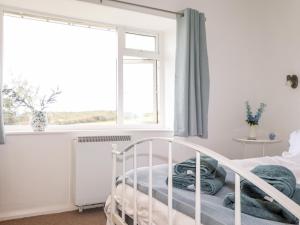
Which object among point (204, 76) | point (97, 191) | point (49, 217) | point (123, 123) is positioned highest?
point (204, 76)

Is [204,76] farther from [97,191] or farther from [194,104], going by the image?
[97,191]

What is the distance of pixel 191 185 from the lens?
137cm

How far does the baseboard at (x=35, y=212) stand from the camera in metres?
2.37

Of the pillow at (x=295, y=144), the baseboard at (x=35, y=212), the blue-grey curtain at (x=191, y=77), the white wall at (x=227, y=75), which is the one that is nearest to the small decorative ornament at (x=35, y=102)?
the white wall at (x=227, y=75)

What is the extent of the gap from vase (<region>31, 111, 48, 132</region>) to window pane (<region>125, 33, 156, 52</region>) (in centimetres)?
117

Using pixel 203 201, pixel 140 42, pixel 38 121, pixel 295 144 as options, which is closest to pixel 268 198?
pixel 203 201

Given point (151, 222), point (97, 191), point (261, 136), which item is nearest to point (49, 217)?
point (97, 191)

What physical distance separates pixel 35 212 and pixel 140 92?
5.10 ft

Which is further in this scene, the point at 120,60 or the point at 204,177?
the point at 120,60

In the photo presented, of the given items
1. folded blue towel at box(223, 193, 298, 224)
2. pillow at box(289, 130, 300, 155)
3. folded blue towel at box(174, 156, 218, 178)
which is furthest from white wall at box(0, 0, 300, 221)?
folded blue towel at box(223, 193, 298, 224)

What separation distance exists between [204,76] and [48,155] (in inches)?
64.5

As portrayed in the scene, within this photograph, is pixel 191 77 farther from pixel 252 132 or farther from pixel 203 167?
pixel 203 167

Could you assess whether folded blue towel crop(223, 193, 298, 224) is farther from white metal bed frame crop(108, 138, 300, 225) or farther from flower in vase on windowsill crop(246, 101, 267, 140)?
flower in vase on windowsill crop(246, 101, 267, 140)

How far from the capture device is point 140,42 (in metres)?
3.22
